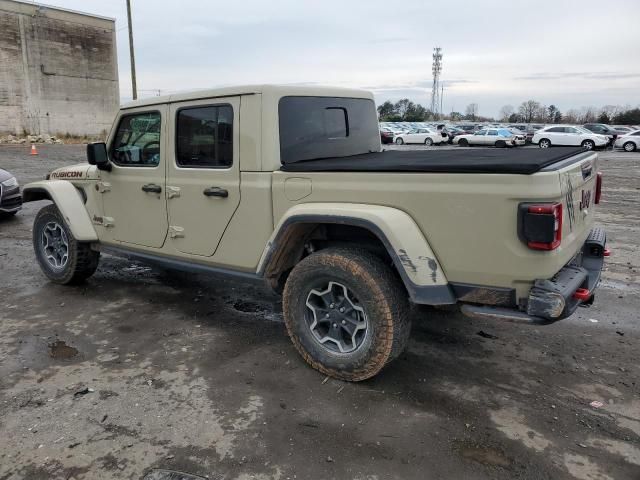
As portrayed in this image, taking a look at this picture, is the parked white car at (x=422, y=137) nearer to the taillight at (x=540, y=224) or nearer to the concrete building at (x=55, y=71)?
the concrete building at (x=55, y=71)

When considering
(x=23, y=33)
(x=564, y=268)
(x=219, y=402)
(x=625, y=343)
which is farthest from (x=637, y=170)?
(x=23, y=33)

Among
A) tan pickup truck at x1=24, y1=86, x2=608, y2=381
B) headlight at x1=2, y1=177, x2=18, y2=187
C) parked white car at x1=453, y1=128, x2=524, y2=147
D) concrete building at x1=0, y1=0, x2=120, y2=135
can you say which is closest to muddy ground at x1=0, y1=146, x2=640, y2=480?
tan pickup truck at x1=24, y1=86, x2=608, y2=381

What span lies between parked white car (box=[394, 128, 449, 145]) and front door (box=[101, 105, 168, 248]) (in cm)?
3751

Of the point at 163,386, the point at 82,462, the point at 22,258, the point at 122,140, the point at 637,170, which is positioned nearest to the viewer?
the point at 82,462

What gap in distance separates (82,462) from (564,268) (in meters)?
2.93

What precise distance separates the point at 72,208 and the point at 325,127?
2.69 meters

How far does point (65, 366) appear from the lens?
3.83m

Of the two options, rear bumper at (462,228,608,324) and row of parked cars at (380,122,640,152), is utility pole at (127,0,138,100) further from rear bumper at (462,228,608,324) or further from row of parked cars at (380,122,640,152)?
rear bumper at (462,228,608,324)

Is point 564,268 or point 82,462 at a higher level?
point 564,268

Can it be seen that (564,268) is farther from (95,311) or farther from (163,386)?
(95,311)

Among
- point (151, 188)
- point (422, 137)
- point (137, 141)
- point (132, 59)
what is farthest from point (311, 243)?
point (422, 137)

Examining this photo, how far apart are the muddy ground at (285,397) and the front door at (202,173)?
2.88ft

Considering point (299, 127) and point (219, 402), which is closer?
point (219, 402)

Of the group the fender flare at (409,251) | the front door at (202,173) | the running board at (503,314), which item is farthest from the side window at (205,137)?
the running board at (503,314)
